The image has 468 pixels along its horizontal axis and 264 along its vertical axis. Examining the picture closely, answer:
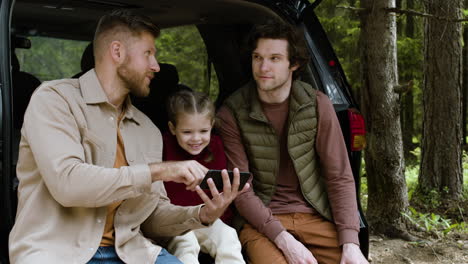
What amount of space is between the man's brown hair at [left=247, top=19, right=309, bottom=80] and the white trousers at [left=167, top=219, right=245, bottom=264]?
102 centimetres

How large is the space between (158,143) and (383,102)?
258cm

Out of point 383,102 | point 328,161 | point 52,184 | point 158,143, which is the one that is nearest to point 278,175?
point 328,161

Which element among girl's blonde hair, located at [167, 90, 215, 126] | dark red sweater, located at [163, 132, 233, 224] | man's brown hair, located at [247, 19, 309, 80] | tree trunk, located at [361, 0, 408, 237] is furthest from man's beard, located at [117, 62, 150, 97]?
tree trunk, located at [361, 0, 408, 237]

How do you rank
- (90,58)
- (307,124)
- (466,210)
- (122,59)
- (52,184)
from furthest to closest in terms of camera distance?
(466,210)
(90,58)
(307,124)
(122,59)
(52,184)

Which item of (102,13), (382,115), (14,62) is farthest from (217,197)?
(382,115)

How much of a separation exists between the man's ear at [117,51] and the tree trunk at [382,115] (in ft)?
9.07

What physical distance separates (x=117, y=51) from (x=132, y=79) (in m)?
0.14

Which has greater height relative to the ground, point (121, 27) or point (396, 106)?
point (121, 27)

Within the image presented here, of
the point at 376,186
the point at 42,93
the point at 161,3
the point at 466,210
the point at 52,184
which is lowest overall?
the point at 466,210

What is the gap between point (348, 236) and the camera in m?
3.01

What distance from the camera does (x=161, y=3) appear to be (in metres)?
3.57

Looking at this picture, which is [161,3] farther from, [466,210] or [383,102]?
[466,210]

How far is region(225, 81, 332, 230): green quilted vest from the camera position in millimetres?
3084

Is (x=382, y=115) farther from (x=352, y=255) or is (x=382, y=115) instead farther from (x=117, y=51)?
(x=117, y=51)
